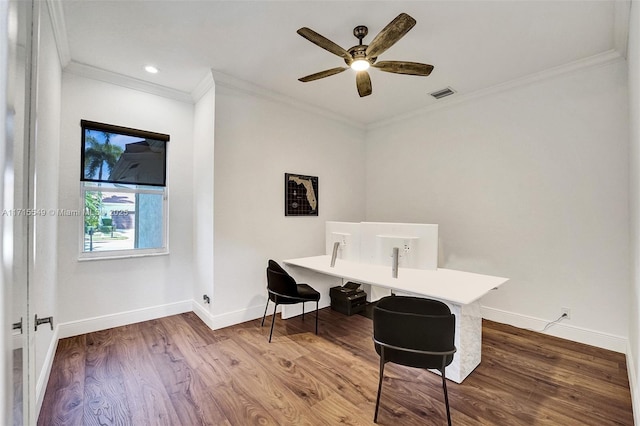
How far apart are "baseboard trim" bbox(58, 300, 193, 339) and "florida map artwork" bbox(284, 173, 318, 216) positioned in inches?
70.4

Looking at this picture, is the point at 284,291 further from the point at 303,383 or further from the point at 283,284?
the point at 303,383

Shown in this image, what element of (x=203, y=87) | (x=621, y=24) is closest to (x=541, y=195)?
(x=621, y=24)

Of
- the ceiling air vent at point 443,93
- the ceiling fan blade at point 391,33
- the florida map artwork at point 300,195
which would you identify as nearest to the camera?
the ceiling fan blade at point 391,33

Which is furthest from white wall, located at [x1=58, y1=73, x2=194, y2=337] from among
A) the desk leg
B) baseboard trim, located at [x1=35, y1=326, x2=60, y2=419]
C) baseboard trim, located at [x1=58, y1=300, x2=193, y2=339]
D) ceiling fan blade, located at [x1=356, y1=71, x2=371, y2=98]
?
the desk leg

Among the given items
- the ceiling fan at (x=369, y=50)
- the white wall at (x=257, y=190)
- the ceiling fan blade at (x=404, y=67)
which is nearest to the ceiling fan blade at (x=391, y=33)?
the ceiling fan at (x=369, y=50)

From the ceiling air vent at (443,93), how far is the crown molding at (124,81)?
313 cm

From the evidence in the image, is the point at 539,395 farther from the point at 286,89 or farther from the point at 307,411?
the point at 286,89

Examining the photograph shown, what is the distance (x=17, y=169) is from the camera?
773mm

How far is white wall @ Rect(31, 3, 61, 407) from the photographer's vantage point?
185cm

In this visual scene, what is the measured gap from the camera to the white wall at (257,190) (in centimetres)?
319

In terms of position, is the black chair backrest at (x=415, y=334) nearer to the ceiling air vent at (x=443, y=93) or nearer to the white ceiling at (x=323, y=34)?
the white ceiling at (x=323, y=34)

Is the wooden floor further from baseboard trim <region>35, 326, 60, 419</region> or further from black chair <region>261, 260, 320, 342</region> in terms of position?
black chair <region>261, 260, 320, 342</region>

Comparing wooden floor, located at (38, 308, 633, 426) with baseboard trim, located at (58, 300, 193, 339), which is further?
baseboard trim, located at (58, 300, 193, 339)

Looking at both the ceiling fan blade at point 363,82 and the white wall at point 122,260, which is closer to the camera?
the ceiling fan blade at point 363,82
